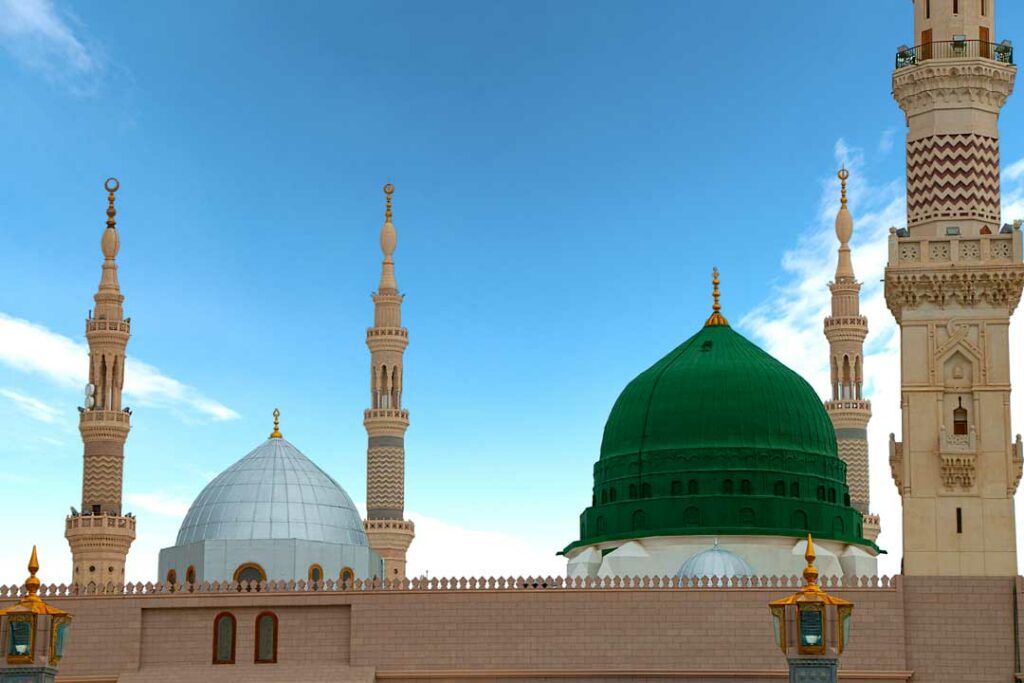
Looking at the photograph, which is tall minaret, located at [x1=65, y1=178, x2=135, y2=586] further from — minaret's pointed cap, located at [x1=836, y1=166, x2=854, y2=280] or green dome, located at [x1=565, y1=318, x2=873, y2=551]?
minaret's pointed cap, located at [x1=836, y1=166, x2=854, y2=280]

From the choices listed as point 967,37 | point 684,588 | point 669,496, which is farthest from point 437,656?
point 967,37

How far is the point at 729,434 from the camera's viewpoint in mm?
38062

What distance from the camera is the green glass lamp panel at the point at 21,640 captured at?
22.4 metres

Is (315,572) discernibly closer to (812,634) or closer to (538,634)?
(538,634)

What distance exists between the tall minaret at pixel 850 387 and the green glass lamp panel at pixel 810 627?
26.8 metres

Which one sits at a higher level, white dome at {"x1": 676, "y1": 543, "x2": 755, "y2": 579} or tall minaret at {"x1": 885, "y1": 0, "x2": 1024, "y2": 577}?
tall minaret at {"x1": 885, "y1": 0, "x2": 1024, "y2": 577}

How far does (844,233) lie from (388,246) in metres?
13.1

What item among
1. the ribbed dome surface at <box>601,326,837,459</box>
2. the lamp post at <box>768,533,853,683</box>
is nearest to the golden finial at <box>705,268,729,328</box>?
the ribbed dome surface at <box>601,326,837,459</box>

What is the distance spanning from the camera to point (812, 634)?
810 inches

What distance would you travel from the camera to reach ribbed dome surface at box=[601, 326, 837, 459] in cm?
3819

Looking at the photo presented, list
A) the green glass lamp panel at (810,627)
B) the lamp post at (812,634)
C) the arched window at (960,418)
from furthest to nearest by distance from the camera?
the arched window at (960,418) → the green glass lamp panel at (810,627) → the lamp post at (812,634)

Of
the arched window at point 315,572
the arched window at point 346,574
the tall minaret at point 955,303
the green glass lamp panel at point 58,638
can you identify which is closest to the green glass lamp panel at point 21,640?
the green glass lamp panel at point 58,638

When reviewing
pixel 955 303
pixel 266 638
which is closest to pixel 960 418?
pixel 955 303

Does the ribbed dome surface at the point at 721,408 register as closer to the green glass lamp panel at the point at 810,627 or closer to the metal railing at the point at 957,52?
the metal railing at the point at 957,52
